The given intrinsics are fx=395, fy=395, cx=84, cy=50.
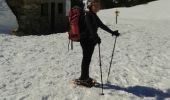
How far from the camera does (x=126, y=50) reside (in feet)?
45.5

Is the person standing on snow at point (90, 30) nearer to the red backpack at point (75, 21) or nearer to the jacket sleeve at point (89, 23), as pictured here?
the jacket sleeve at point (89, 23)

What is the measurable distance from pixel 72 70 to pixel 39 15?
49.8ft

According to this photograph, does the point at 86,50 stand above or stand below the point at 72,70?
above

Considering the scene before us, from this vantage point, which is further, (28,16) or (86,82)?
(28,16)

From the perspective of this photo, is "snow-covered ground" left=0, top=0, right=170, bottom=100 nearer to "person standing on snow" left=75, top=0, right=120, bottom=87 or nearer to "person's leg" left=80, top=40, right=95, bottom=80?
"person's leg" left=80, top=40, right=95, bottom=80

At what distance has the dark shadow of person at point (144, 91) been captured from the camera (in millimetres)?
8242

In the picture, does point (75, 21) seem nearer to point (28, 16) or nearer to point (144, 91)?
point (144, 91)

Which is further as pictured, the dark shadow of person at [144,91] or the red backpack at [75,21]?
the dark shadow of person at [144,91]

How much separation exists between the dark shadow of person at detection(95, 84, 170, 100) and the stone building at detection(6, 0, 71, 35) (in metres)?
15.0

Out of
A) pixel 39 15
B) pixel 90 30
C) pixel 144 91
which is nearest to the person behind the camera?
pixel 90 30

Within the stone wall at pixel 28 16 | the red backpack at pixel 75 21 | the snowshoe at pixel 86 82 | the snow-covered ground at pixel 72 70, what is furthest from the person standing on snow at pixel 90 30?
the stone wall at pixel 28 16

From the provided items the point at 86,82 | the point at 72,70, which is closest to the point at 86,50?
the point at 86,82

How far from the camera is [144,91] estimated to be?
8.51 meters

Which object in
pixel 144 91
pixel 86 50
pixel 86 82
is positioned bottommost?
pixel 144 91
